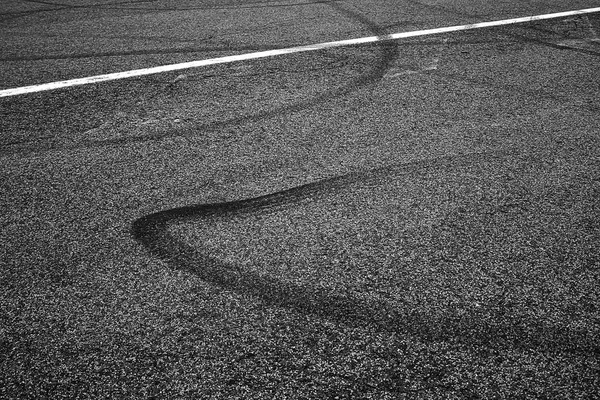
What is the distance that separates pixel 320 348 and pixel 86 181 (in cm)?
170

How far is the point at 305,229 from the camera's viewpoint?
2.67 m

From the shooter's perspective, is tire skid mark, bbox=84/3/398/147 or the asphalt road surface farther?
tire skid mark, bbox=84/3/398/147

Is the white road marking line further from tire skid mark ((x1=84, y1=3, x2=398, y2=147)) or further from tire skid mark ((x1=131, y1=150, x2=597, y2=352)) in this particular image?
tire skid mark ((x1=131, y1=150, x2=597, y2=352))

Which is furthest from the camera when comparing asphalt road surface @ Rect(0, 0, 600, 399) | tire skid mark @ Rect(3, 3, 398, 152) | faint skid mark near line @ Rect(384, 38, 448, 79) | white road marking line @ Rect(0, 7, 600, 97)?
faint skid mark near line @ Rect(384, 38, 448, 79)

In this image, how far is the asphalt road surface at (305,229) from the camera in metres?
1.95

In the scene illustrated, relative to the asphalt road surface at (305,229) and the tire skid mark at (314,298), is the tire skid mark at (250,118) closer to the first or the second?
the asphalt road surface at (305,229)

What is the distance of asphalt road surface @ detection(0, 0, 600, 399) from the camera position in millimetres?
1951

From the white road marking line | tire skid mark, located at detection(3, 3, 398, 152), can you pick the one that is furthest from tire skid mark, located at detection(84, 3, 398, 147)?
the white road marking line

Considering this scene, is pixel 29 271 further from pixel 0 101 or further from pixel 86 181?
pixel 0 101

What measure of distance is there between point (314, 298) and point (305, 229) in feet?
1.60

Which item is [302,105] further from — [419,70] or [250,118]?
[419,70]

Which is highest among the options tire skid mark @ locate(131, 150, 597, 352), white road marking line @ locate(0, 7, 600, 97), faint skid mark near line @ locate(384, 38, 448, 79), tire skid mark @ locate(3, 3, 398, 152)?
white road marking line @ locate(0, 7, 600, 97)

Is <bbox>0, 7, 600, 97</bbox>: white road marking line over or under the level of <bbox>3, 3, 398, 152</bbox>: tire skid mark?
over

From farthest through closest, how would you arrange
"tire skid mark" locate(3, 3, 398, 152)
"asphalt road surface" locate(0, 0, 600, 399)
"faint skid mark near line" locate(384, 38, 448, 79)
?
"faint skid mark near line" locate(384, 38, 448, 79)
"tire skid mark" locate(3, 3, 398, 152)
"asphalt road surface" locate(0, 0, 600, 399)
